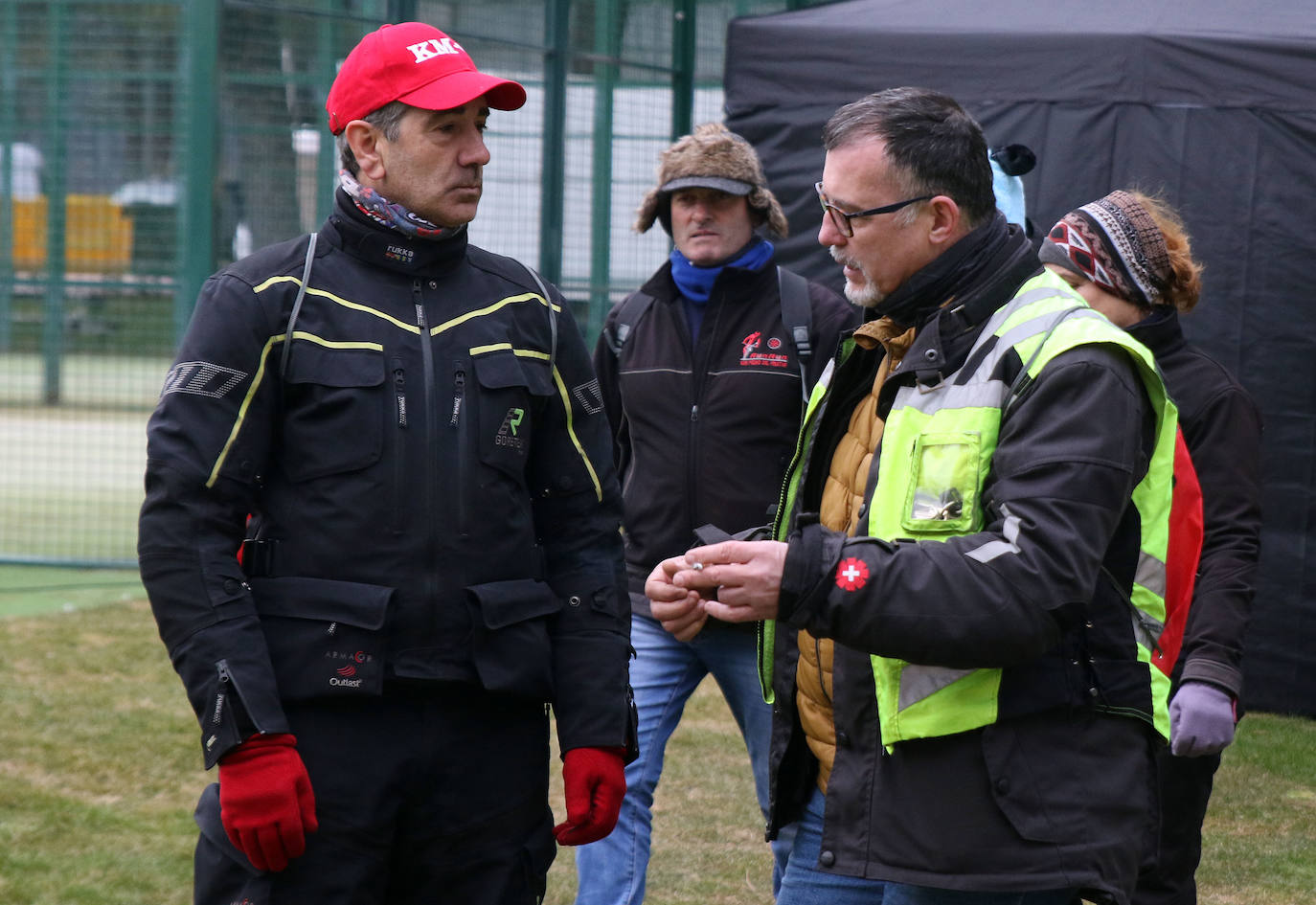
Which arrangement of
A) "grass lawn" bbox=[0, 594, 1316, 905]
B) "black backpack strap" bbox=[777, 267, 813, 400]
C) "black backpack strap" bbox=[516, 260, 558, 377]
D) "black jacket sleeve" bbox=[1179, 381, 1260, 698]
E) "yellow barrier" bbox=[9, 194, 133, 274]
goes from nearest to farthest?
"black backpack strap" bbox=[516, 260, 558, 377]
"black jacket sleeve" bbox=[1179, 381, 1260, 698]
"black backpack strap" bbox=[777, 267, 813, 400]
"grass lawn" bbox=[0, 594, 1316, 905]
"yellow barrier" bbox=[9, 194, 133, 274]

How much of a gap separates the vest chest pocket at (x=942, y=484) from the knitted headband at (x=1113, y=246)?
122cm

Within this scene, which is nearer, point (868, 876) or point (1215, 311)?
point (868, 876)

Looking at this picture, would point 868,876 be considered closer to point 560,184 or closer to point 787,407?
point 787,407

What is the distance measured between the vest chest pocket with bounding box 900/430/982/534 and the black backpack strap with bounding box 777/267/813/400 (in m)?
1.93

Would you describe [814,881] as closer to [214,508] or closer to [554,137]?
[214,508]

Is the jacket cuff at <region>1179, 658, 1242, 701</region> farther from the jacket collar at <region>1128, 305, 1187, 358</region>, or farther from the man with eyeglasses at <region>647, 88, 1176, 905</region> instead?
the man with eyeglasses at <region>647, 88, 1176, 905</region>

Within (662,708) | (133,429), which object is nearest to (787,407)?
(662,708)

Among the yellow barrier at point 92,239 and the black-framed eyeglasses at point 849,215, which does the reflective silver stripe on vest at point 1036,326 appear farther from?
the yellow barrier at point 92,239

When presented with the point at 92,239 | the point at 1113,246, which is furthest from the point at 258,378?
the point at 92,239

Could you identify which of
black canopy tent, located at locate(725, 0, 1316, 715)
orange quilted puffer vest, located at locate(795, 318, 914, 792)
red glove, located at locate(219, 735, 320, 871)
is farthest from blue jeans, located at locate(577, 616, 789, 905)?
black canopy tent, located at locate(725, 0, 1316, 715)

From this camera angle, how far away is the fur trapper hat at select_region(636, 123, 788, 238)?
14.4 feet

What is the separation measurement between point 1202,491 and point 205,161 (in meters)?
5.97

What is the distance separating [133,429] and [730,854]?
7.48 metres

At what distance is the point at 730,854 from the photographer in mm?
5148
